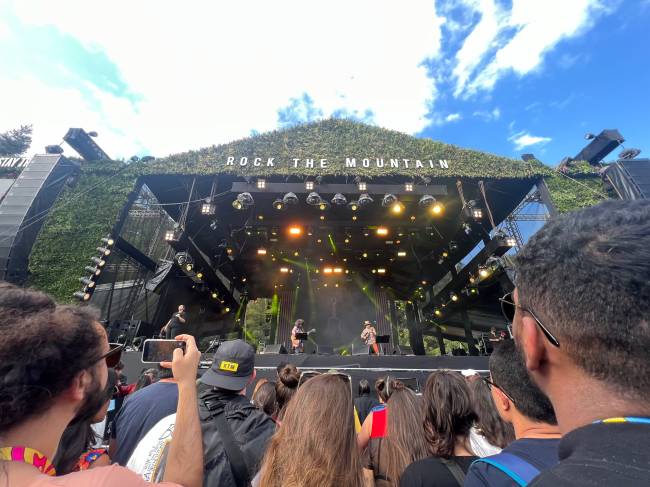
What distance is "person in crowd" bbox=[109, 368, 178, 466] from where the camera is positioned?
79.6 inches

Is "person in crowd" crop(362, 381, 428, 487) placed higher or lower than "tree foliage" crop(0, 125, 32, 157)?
lower

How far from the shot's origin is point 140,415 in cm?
211

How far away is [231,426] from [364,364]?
7061mm

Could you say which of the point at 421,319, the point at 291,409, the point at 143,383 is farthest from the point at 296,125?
the point at 421,319

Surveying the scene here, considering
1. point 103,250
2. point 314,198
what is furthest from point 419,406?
point 103,250

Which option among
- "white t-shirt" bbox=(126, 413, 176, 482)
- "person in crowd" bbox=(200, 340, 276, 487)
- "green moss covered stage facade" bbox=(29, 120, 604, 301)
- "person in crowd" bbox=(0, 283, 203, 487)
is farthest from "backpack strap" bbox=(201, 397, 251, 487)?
"green moss covered stage facade" bbox=(29, 120, 604, 301)

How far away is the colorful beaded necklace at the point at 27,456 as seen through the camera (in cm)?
87

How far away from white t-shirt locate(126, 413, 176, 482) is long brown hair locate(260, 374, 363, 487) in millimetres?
816

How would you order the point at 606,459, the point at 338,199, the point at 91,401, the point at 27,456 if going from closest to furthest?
1. the point at 606,459
2. the point at 27,456
3. the point at 91,401
4. the point at 338,199

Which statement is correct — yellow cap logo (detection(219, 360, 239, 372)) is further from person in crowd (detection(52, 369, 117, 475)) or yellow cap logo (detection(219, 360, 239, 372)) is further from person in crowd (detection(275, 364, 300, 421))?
person in crowd (detection(275, 364, 300, 421))

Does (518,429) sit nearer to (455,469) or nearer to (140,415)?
(455,469)

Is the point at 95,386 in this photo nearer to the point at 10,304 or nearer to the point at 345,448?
the point at 10,304

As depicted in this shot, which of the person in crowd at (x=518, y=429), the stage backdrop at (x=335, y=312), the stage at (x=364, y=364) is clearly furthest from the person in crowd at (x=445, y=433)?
the stage backdrop at (x=335, y=312)

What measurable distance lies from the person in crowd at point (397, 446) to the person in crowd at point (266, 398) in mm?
1279
